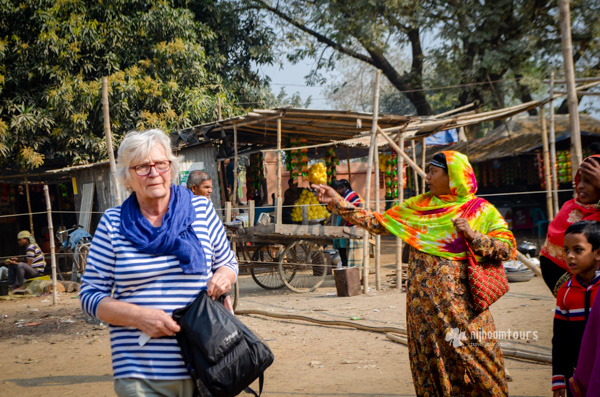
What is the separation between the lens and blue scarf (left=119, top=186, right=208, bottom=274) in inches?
78.5

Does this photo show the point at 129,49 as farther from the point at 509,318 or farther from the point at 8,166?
the point at 509,318

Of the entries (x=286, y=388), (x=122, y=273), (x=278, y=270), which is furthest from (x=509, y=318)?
(x=122, y=273)

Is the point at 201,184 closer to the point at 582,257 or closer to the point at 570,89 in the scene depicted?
the point at 570,89

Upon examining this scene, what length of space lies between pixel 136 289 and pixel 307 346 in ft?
13.7

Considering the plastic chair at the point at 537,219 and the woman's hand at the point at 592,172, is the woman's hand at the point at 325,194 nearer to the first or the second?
the woman's hand at the point at 592,172

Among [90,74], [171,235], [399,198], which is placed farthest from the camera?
[90,74]

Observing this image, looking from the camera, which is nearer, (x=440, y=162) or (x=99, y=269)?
(x=99, y=269)

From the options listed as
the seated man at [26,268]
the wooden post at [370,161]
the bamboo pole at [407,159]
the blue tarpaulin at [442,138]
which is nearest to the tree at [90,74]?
the seated man at [26,268]

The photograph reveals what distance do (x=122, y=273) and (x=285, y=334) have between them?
476 cm

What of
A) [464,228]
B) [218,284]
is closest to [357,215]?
[464,228]

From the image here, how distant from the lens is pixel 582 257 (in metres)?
2.51

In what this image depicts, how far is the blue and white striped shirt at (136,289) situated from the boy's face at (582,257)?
1.67m

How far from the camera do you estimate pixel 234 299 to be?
737 cm

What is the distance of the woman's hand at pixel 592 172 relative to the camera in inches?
108
